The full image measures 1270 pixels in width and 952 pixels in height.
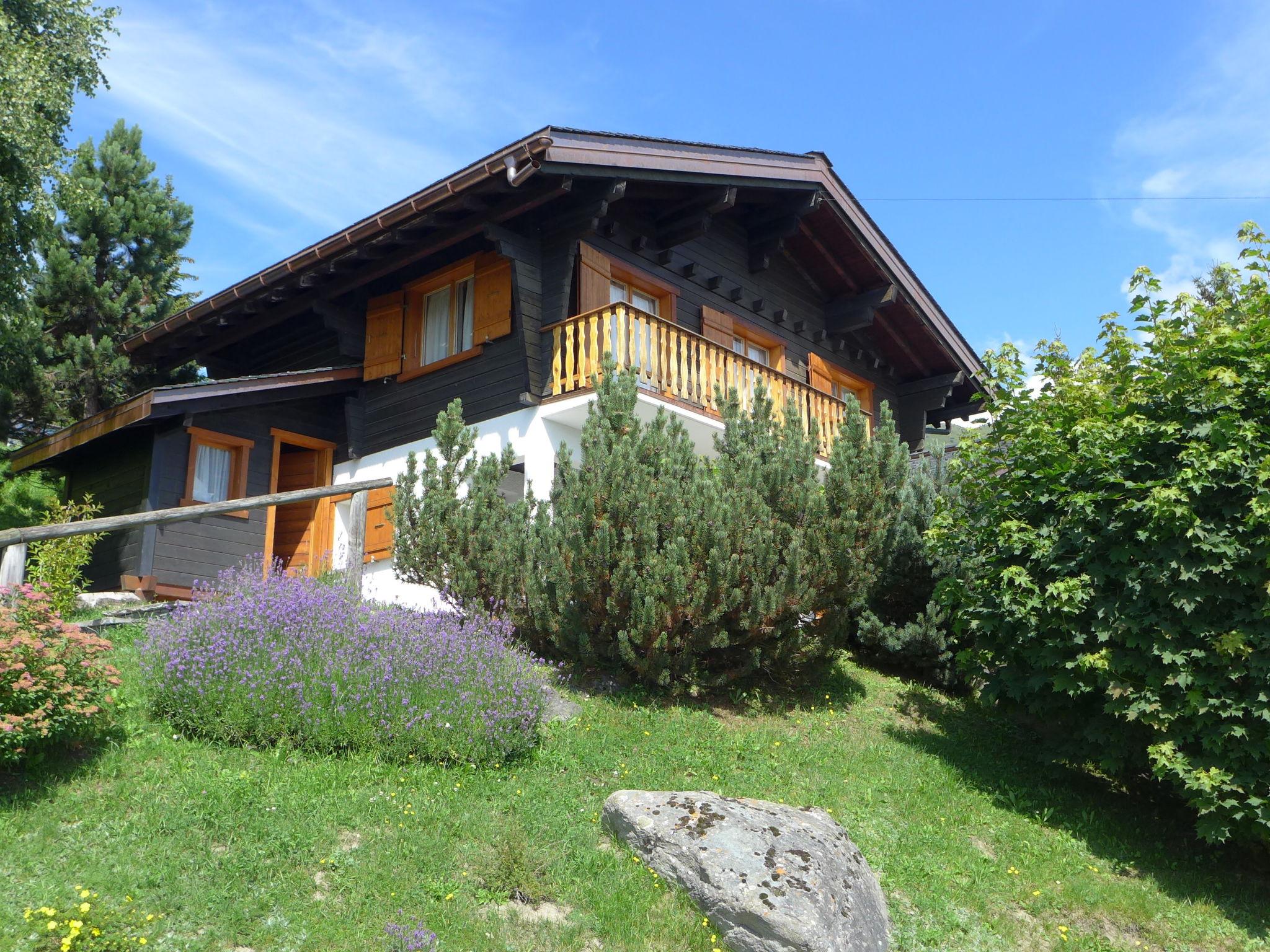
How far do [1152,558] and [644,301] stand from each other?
26.6ft

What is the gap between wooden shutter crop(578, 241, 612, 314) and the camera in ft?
41.5

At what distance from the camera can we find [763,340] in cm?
1606

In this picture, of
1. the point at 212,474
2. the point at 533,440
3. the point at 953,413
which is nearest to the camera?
the point at 533,440

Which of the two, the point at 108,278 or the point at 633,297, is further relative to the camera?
the point at 108,278

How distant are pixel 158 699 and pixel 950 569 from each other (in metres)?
7.24

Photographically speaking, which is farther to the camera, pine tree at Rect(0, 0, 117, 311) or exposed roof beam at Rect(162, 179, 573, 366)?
pine tree at Rect(0, 0, 117, 311)

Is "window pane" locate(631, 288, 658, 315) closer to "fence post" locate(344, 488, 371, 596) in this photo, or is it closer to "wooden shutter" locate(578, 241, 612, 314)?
"wooden shutter" locate(578, 241, 612, 314)

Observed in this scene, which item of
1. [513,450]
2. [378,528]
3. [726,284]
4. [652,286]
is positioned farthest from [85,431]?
[726,284]

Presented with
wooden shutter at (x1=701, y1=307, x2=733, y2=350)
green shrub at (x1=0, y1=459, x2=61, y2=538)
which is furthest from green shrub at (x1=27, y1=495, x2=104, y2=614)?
wooden shutter at (x1=701, y1=307, x2=733, y2=350)

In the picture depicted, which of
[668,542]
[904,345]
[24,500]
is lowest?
[668,542]

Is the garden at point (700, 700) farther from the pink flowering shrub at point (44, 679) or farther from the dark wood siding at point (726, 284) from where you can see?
the dark wood siding at point (726, 284)

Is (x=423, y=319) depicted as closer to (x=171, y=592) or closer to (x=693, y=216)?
(x=693, y=216)

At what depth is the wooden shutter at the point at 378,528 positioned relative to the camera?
1338 centimetres

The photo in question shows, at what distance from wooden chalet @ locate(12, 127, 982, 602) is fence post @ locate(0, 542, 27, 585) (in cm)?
385
